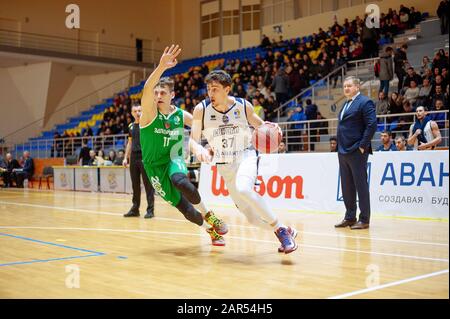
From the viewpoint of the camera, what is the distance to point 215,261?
560 cm

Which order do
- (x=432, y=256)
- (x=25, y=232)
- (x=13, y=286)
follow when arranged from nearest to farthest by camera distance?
(x=13, y=286) → (x=432, y=256) → (x=25, y=232)

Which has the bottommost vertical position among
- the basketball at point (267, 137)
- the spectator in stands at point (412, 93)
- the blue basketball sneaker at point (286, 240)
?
the blue basketball sneaker at point (286, 240)

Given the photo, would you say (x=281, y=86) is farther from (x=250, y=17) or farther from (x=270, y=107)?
(x=250, y=17)

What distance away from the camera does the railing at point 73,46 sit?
27766mm

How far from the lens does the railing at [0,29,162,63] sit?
27.8 metres

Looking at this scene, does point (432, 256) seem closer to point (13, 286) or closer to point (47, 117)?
point (13, 286)

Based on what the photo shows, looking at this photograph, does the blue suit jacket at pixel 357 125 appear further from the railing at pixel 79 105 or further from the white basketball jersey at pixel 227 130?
the railing at pixel 79 105

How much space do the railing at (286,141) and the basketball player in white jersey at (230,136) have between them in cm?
826

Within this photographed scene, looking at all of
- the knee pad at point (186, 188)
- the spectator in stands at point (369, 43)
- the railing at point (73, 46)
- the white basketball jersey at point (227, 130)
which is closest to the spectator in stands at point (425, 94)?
the spectator in stands at point (369, 43)

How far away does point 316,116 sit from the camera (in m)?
16.9

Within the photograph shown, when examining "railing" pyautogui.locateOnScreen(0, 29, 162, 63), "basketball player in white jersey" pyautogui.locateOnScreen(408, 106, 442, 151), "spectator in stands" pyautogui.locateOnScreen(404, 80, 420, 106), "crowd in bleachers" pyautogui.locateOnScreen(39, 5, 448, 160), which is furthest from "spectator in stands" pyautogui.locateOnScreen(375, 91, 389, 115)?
"railing" pyautogui.locateOnScreen(0, 29, 162, 63)

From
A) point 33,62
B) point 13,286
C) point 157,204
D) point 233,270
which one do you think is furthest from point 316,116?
point 33,62

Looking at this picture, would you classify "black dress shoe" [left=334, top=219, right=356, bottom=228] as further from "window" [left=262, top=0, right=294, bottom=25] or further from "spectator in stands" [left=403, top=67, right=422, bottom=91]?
"window" [left=262, top=0, right=294, bottom=25]

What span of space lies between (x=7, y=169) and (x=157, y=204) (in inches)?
492
